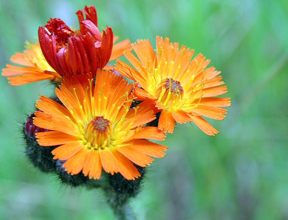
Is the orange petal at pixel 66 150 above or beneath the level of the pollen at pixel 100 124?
beneath

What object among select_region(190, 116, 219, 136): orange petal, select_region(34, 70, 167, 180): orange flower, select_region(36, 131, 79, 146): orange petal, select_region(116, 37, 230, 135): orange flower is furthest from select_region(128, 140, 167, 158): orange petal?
select_region(36, 131, 79, 146): orange petal

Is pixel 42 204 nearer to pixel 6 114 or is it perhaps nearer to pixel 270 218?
pixel 6 114

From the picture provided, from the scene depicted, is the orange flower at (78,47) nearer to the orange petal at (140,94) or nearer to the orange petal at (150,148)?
the orange petal at (140,94)

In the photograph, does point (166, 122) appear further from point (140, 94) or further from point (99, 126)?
point (99, 126)

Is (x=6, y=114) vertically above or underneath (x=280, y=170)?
underneath

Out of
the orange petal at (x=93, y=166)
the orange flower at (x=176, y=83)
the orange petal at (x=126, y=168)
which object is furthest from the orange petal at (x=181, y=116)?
the orange petal at (x=93, y=166)

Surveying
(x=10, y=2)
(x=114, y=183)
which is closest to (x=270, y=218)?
(x=114, y=183)

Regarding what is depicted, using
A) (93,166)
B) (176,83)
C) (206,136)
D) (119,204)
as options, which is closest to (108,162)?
(93,166)
